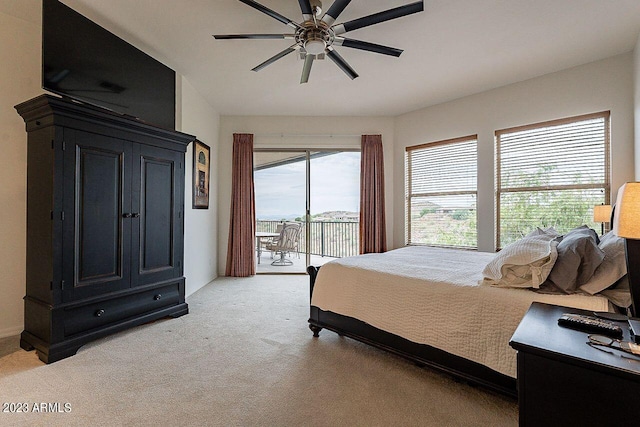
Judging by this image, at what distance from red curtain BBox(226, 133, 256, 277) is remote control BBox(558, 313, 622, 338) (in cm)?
420

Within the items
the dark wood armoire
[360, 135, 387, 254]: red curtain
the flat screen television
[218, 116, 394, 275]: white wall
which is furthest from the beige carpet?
[218, 116, 394, 275]: white wall

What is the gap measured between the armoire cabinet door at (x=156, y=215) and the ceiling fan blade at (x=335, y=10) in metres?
1.87

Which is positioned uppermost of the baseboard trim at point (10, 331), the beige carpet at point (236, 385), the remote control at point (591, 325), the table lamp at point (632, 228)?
the table lamp at point (632, 228)

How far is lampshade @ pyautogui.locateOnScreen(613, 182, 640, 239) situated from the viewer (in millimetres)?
1193

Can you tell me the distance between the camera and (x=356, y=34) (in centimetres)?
270

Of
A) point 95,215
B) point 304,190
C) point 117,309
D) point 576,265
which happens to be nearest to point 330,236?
point 304,190

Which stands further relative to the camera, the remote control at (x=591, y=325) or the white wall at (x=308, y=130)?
the white wall at (x=308, y=130)

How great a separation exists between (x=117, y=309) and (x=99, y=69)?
2.01 m

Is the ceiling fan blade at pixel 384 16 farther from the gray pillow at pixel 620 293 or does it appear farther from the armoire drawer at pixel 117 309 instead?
the armoire drawer at pixel 117 309

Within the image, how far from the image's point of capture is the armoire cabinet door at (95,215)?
2.12 m

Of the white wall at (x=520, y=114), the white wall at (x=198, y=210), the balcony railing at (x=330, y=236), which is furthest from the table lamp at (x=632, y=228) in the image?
the balcony railing at (x=330, y=236)

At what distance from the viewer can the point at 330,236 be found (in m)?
5.69

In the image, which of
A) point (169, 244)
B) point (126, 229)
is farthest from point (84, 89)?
point (169, 244)

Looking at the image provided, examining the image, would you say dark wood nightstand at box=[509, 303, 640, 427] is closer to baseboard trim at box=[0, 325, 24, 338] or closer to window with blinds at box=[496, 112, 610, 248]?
window with blinds at box=[496, 112, 610, 248]
